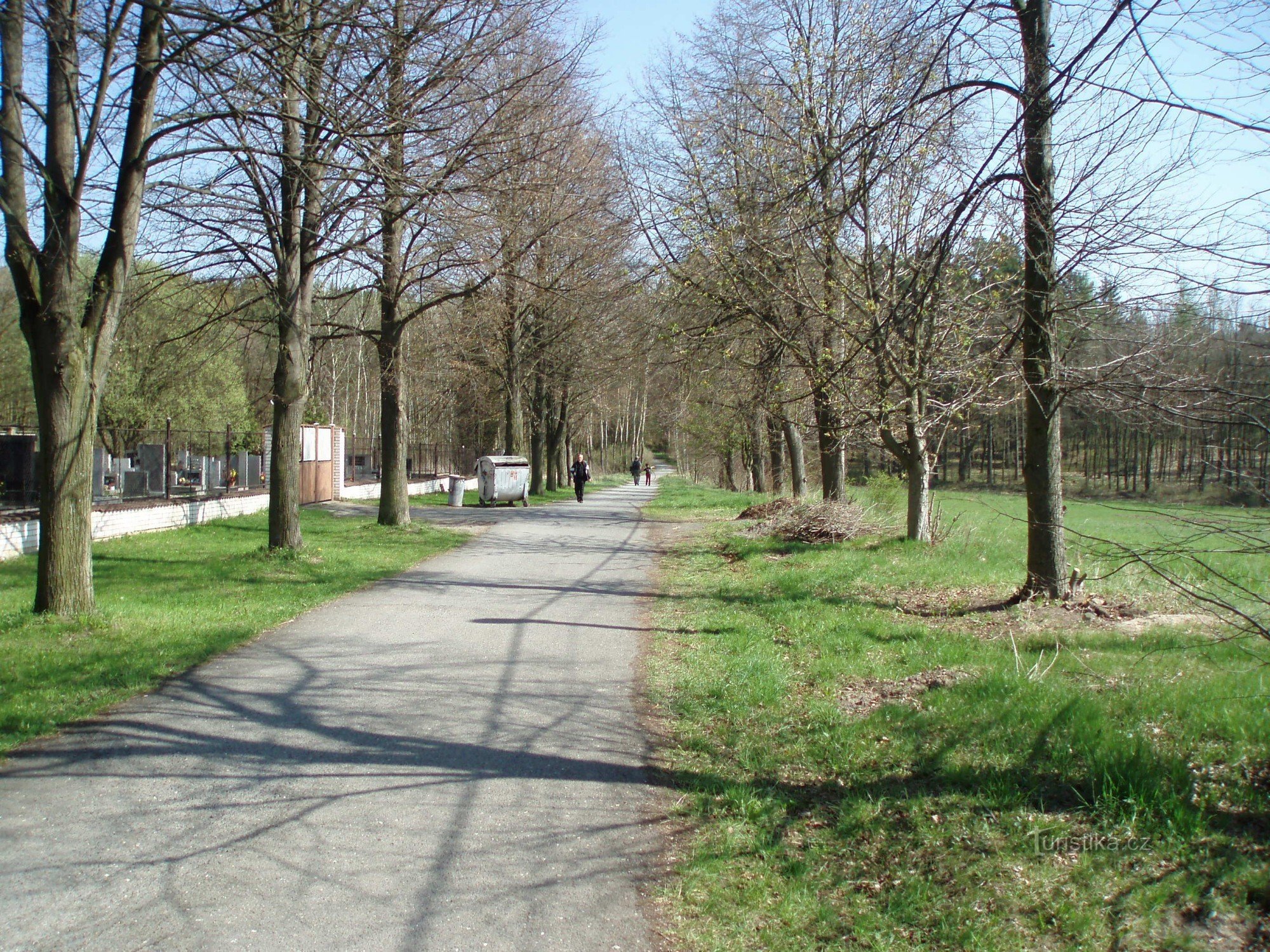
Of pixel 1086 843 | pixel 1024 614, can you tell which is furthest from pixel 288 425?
pixel 1086 843

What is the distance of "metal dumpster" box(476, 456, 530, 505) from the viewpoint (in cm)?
3027

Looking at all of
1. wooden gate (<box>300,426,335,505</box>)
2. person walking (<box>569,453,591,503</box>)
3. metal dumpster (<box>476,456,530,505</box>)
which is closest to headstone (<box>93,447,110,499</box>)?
wooden gate (<box>300,426,335,505</box>)

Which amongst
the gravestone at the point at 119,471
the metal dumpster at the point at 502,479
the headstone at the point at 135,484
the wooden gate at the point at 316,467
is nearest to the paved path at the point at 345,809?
the headstone at the point at 135,484

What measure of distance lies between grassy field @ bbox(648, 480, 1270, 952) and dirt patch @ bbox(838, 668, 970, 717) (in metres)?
0.02

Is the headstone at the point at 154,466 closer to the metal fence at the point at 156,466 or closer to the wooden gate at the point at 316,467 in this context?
the metal fence at the point at 156,466

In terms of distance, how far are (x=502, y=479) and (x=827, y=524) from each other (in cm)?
1537

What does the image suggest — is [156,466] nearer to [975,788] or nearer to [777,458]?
[777,458]

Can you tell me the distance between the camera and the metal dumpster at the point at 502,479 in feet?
99.3

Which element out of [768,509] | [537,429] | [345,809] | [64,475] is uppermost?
[537,429]

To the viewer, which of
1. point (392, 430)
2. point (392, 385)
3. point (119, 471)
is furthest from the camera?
point (119, 471)

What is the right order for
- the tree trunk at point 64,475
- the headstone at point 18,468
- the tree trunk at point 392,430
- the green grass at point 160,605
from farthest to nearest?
1. the tree trunk at point 392,430
2. the headstone at point 18,468
3. the tree trunk at point 64,475
4. the green grass at point 160,605

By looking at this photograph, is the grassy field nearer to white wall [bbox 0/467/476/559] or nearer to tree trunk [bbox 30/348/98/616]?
tree trunk [bbox 30/348/98/616]

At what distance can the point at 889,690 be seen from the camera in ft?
23.2

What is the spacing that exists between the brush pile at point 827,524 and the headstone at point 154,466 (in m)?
13.5
